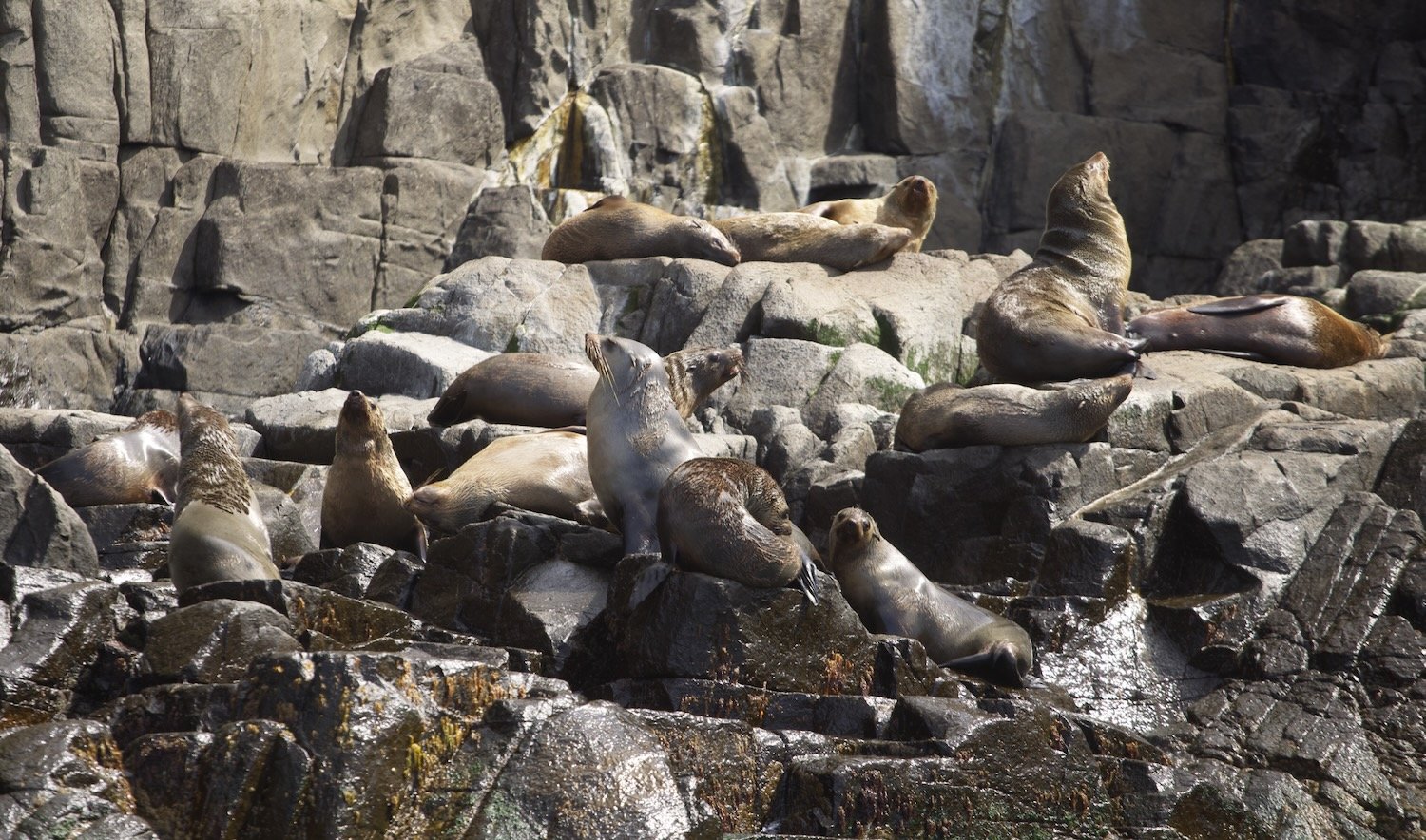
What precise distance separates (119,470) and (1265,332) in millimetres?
7713

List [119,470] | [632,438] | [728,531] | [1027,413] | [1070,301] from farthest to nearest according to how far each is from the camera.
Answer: [1070,301], [119,470], [1027,413], [632,438], [728,531]

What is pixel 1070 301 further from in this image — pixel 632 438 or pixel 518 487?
pixel 518 487

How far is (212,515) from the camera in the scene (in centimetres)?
723

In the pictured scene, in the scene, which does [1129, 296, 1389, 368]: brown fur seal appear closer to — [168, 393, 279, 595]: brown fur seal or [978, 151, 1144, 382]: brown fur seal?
[978, 151, 1144, 382]: brown fur seal

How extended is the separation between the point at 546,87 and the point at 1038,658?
12.3 m

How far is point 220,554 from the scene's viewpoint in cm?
692

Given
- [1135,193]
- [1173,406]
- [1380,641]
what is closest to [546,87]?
[1135,193]

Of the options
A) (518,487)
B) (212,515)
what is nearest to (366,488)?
(518,487)

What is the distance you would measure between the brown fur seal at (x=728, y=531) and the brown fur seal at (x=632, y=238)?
606 cm

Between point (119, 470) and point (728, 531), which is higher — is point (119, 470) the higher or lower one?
the lower one

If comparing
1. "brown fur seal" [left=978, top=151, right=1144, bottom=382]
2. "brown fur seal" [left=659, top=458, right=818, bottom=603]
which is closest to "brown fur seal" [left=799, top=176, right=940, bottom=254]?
"brown fur seal" [left=978, top=151, right=1144, bottom=382]

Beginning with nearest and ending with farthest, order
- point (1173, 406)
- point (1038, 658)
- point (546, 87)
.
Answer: point (1038, 658) < point (1173, 406) < point (546, 87)

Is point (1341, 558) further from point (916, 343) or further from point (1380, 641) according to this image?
point (916, 343)

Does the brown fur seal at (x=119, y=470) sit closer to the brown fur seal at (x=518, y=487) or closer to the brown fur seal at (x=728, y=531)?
the brown fur seal at (x=518, y=487)
